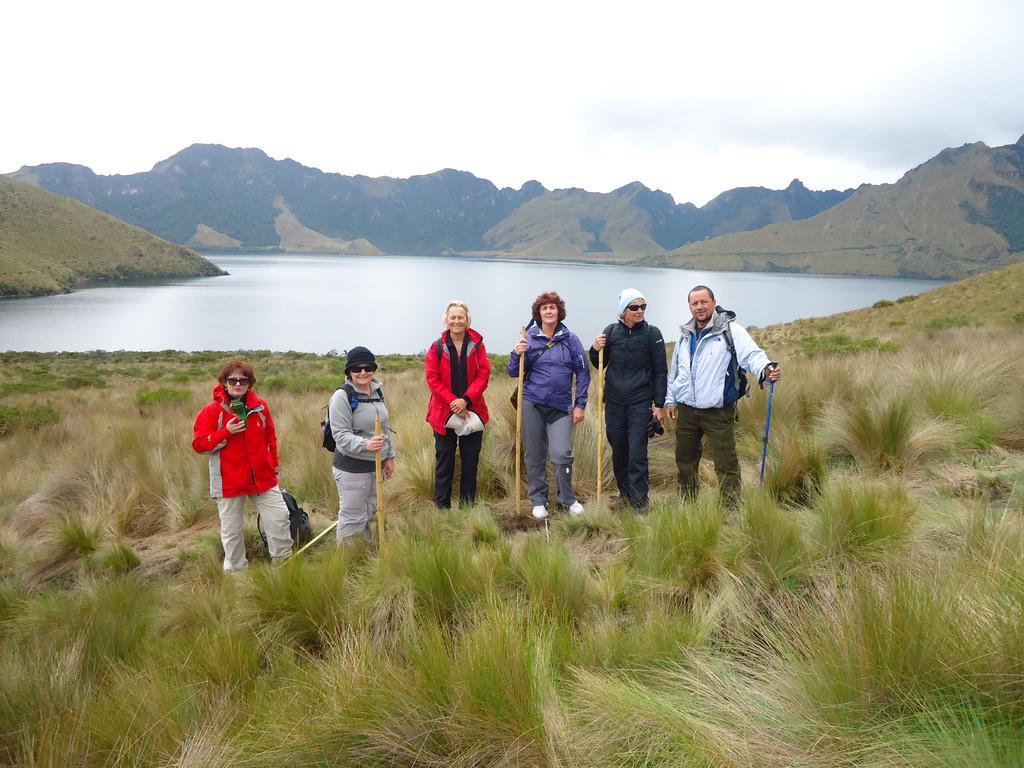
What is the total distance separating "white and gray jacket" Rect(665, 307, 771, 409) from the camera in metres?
4.72

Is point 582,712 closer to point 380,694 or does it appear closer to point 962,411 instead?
point 380,694

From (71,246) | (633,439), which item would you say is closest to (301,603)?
(633,439)

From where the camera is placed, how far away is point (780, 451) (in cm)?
529

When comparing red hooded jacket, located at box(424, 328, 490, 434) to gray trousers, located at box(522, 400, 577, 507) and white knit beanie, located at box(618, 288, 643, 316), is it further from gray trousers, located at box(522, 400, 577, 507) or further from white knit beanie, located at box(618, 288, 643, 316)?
white knit beanie, located at box(618, 288, 643, 316)

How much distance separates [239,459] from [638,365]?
3.38m

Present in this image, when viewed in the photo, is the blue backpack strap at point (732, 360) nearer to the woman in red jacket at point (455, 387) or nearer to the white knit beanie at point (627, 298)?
the white knit beanie at point (627, 298)

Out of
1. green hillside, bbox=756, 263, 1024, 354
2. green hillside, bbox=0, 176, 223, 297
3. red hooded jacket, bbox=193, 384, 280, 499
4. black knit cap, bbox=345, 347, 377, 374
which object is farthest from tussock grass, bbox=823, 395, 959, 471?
green hillside, bbox=0, 176, 223, 297

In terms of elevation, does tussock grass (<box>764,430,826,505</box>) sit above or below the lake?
below

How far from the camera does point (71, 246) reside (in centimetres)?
10656

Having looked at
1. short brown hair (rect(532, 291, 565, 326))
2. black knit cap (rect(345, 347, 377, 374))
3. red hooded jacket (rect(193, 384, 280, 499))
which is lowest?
red hooded jacket (rect(193, 384, 280, 499))

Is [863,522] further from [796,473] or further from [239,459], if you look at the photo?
[239,459]

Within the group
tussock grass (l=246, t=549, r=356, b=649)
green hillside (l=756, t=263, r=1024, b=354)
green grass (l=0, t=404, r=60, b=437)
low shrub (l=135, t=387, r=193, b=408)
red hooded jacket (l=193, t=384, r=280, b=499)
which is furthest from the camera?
green hillside (l=756, t=263, r=1024, b=354)

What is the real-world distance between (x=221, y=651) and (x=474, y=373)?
3163mm

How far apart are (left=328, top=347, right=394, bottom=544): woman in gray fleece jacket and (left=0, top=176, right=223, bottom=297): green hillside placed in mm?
99551
